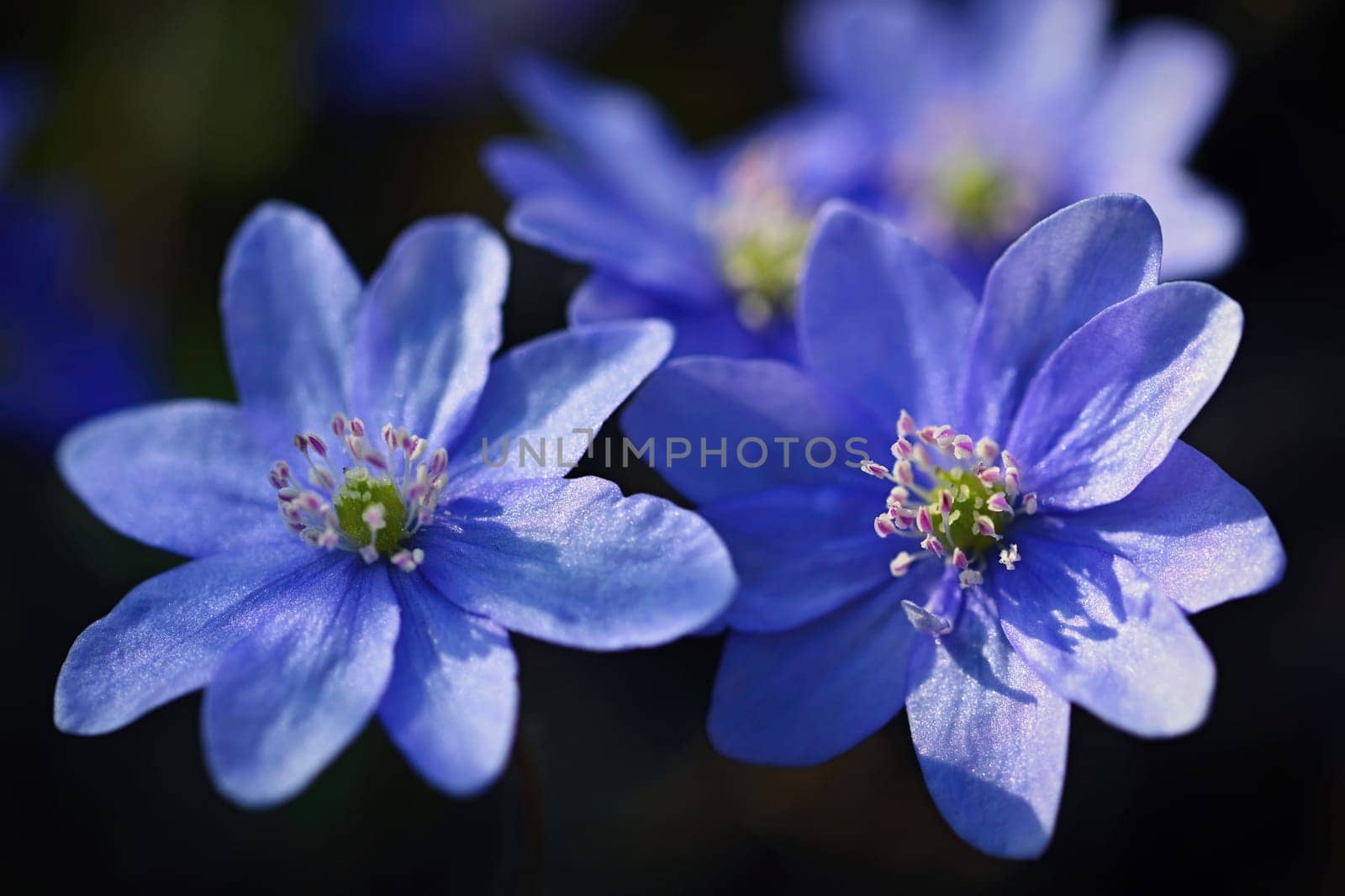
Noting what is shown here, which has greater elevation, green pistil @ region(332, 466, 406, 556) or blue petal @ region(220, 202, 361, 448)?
blue petal @ region(220, 202, 361, 448)

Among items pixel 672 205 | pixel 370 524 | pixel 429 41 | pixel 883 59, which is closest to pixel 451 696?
pixel 370 524

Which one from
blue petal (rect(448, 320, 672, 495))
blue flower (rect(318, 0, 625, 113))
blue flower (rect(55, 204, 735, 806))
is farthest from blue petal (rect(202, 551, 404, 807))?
blue flower (rect(318, 0, 625, 113))

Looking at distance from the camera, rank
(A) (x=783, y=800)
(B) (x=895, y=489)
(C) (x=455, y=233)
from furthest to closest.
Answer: (A) (x=783, y=800), (C) (x=455, y=233), (B) (x=895, y=489)

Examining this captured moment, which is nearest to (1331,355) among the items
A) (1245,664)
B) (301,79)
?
(1245,664)

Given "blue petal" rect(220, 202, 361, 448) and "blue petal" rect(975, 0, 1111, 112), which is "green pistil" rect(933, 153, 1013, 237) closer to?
"blue petal" rect(975, 0, 1111, 112)

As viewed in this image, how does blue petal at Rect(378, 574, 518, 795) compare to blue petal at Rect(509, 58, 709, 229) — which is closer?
blue petal at Rect(378, 574, 518, 795)

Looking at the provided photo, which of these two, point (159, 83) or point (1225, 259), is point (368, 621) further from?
point (159, 83)

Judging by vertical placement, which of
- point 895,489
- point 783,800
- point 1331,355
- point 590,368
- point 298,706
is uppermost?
point 590,368
